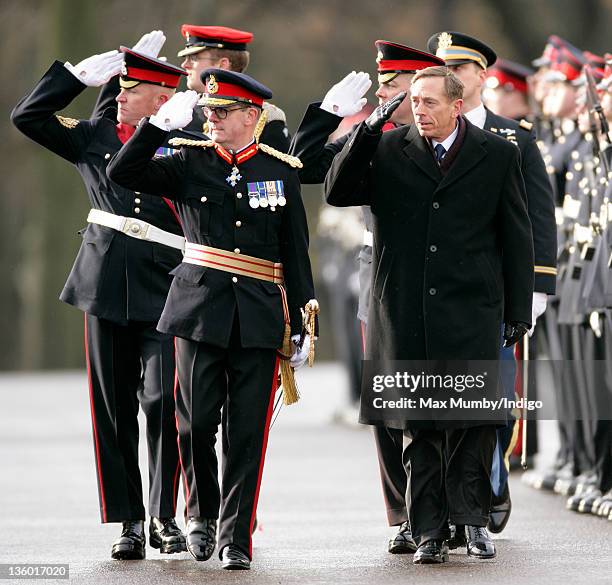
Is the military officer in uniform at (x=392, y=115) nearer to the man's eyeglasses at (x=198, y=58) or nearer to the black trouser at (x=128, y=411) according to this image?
the man's eyeglasses at (x=198, y=58)

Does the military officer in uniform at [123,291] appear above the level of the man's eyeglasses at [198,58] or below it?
below

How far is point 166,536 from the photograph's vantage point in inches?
349

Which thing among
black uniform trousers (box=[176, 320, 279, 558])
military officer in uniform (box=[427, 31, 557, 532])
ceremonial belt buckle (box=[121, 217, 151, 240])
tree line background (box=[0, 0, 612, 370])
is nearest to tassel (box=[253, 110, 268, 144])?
ceremonial belt buckle (box=[121, 217, 151, 240])

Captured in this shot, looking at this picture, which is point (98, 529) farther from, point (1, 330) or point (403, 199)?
point (1, 330)

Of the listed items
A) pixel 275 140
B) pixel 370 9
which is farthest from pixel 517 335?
pixel 370 9

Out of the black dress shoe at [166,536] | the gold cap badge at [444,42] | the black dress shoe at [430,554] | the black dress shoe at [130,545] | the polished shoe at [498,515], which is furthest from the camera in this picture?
the gold cap badge at [444,42]

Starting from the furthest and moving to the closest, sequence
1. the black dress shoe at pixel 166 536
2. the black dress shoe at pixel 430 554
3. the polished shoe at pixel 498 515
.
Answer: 1. the polished shoe at pixel 498 515
2. the black dress shoe at pixel 166 536
3. the black dress shoe at pixel 430 554

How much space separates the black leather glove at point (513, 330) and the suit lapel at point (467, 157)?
64 cm

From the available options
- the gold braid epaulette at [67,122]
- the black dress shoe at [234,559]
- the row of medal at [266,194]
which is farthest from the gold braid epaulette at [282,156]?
the black dress shoe at [234,559]

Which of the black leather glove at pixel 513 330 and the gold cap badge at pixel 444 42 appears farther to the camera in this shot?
the gold cap badge at pixel 444 42

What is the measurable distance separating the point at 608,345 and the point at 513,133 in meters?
1.51

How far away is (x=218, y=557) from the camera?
28.4ft

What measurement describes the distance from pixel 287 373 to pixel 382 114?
1163 mm

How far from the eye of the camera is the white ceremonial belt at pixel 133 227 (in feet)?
29.5
